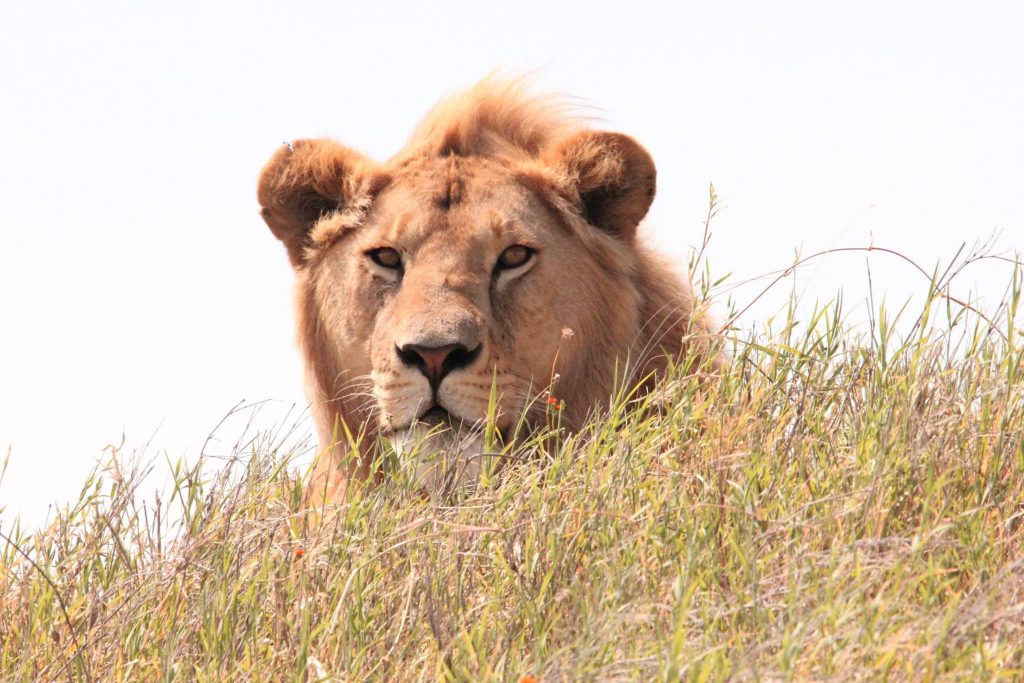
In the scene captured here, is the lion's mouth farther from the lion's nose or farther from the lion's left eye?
the lion's left eye

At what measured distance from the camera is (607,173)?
5766 mm

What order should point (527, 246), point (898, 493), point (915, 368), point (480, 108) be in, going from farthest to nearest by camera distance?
point (480, 108)
point (527, 246)
point (915, 368)
point (898, 493)

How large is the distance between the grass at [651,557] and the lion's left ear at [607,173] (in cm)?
141

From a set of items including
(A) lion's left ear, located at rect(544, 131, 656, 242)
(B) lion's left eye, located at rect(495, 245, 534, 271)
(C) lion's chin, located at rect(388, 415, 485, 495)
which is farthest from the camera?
(A) lion's left ear, located at rect(544, 131, 656, 242)

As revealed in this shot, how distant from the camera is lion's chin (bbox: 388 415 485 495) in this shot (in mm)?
4418

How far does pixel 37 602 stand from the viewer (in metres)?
4.22

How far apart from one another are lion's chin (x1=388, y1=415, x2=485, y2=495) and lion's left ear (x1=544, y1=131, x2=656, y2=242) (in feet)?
4.32

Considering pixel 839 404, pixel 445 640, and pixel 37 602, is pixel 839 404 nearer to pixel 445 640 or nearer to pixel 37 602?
pixel 445 640

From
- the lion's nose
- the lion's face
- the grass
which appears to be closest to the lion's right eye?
the lion's face

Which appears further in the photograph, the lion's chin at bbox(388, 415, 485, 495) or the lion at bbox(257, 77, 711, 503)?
the lion at bbox(257, 77, 711, 503)

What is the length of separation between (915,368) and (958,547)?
3.26 ft

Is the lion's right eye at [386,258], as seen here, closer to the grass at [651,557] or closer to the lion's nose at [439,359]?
the lion's nose at [439,359]

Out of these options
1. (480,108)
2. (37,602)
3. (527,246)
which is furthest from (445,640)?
(480,108)

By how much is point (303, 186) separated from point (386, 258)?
2.05ft
